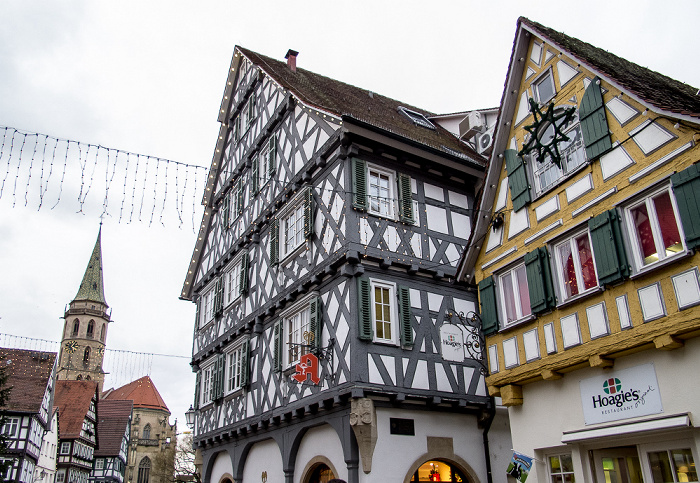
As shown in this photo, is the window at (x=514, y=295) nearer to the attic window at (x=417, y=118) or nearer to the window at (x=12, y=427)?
the attic window at (x=417, y=118)

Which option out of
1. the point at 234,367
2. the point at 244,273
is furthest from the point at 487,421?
the point at 244,273

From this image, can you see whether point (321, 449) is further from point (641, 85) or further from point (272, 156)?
point (641, 85)

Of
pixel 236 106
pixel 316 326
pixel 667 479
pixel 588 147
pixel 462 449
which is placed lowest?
pixel 667 479

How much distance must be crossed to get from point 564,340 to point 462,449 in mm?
5304

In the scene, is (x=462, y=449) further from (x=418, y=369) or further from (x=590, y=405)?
(x=590, y=405)

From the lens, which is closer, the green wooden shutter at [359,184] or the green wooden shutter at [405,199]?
the green wooden shutter at [359,184]

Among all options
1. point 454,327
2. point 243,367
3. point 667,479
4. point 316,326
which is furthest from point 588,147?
point 243,367

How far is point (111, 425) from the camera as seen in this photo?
58.8 m

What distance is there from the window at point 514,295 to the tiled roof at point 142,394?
8040 centimetres

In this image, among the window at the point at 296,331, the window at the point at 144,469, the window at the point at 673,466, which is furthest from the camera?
the window at the point at 144,469

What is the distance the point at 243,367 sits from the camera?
18.3m

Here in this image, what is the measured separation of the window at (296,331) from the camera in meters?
15.4

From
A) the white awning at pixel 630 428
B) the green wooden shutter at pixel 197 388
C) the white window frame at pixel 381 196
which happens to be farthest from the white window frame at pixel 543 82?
the green wooden shutter at pixel 197 388

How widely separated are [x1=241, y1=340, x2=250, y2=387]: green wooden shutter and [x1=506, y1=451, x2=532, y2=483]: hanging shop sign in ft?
30.1
